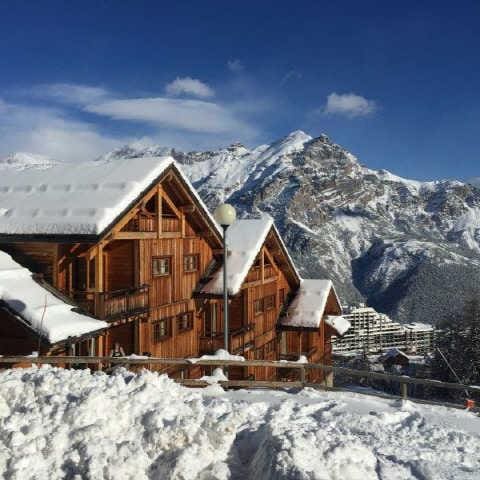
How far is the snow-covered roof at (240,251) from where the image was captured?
827 inches

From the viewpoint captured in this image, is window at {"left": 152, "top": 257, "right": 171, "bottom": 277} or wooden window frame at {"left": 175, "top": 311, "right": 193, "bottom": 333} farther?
wooden window frame at {"left": 175, "top": 311, "right": 193, "bottom": 333}

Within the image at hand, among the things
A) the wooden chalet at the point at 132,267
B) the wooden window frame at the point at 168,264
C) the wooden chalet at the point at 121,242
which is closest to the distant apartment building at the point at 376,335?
the wooden chalet at the point at 132,267

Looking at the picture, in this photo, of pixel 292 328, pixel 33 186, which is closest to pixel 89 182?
pixel 33 186

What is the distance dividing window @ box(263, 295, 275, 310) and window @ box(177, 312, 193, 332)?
5235mm

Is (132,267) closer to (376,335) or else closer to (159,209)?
(159,209)

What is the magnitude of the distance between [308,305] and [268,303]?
248 cm

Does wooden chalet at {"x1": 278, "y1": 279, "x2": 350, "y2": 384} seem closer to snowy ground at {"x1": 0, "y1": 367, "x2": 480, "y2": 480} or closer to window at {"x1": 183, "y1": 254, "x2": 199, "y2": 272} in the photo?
window at {"x1": 183, "y1": 254, "x2": 199, "y2": 272}

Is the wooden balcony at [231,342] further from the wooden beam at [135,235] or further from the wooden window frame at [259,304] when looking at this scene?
the wooden beam at [135,235]

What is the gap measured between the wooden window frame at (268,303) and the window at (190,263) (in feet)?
17.2

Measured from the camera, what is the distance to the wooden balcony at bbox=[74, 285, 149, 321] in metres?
14.9

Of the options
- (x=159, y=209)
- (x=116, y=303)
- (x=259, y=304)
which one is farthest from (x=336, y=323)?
(x=116, y=303)

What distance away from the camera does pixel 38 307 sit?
12938mm

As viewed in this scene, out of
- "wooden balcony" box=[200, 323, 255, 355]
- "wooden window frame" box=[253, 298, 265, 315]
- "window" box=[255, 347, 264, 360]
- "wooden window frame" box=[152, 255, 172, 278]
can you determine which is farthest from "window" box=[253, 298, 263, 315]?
"wooden window frame" box=[152, 255, 172, 278]

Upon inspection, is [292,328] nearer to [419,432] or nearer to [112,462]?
[419,432]
